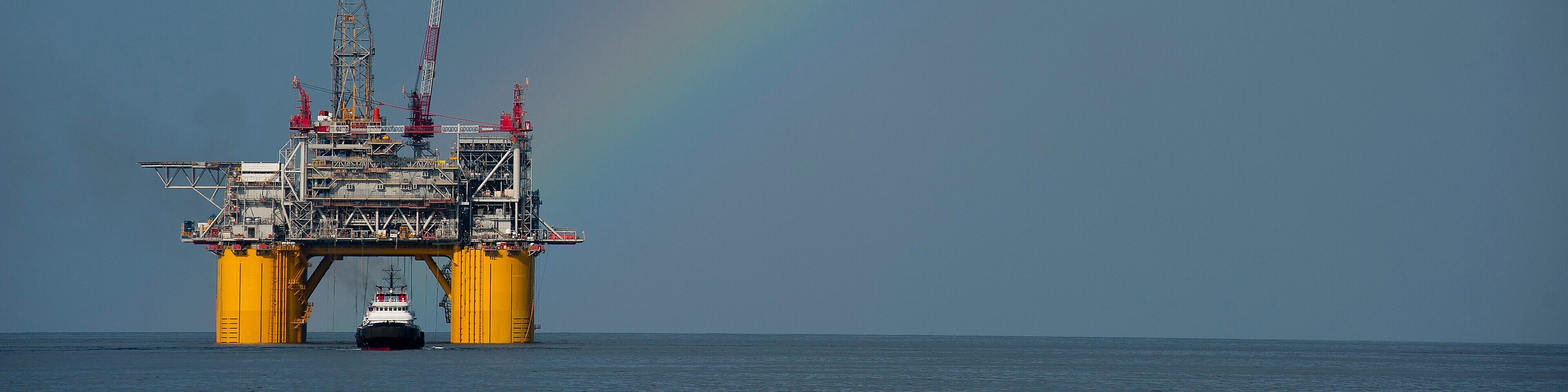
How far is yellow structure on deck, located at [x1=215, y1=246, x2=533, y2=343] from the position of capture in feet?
296

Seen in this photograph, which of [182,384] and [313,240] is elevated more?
[313,240]

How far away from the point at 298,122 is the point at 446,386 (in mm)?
34360

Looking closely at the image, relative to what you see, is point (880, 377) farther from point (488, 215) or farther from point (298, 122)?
point (298, 122)

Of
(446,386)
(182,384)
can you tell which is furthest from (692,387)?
(182,384)

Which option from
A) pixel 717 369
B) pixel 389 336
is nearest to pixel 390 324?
pixel 389 336

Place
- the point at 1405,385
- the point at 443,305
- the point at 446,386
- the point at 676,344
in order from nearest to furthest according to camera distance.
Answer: the point at 446,386 → the point at 1405,385 → the point at 443,305 → the point at 676,344

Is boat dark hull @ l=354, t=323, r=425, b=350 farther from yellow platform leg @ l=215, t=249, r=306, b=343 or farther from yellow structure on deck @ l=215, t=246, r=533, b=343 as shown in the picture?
yellow platform leg @ l=215, t=249, r=306, b=343

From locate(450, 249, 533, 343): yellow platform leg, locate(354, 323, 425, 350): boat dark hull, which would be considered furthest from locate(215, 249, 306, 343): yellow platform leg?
locate(450, 249, 533, 343): yellow platform leg

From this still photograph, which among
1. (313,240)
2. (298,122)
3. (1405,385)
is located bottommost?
(1405,385)

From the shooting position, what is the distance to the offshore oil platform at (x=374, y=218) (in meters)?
→ 89.2

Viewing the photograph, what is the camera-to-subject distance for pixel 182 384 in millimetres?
62156

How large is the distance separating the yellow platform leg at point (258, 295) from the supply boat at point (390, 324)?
4260mm

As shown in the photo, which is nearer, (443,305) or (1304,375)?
(1304,375)

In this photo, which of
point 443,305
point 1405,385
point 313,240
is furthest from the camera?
point 443,305
